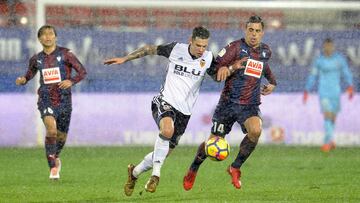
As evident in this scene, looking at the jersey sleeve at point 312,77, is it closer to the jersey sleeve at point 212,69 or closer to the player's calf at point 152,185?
the jersey sleeve at point 212,69

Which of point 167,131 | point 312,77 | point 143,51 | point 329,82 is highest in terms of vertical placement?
point 143,51

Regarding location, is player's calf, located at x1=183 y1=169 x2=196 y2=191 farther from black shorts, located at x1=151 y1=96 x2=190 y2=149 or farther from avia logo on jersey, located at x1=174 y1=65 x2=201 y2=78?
avia logo on jersey, located at x1=174 y1=65 x2=201 y2=78

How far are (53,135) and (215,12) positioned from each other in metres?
8.69

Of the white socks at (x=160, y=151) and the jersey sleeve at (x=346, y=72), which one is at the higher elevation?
the white socks at (x=160, y=151)

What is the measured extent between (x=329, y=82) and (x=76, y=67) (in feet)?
25.0

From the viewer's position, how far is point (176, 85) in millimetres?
11680

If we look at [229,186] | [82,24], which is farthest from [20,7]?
[229,186]

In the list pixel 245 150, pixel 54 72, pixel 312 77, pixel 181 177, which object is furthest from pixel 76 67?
pixel 312 77

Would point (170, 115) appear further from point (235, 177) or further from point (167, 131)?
point (235, 177)

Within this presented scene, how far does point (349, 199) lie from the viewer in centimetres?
1150

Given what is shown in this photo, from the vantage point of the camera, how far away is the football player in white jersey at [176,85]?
11.5m

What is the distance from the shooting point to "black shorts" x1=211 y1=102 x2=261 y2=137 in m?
12.3

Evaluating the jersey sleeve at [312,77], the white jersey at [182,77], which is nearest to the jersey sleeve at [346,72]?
the jersey sleeve at [312,77]

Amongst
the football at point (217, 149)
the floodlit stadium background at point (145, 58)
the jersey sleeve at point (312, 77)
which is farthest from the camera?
the floodlit stadium background at point (145, 58)
